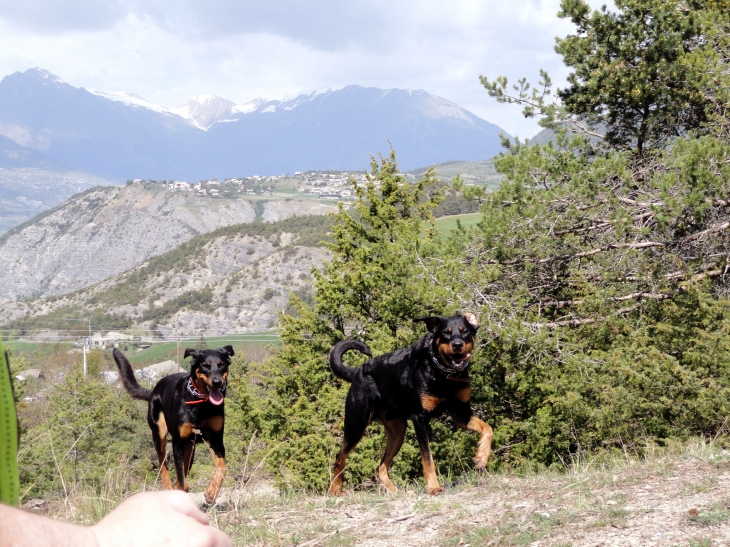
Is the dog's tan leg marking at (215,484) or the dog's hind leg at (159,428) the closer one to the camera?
the dog's tan leg marking at (215,484)

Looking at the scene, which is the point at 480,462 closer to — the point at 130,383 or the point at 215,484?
the point at 215,484

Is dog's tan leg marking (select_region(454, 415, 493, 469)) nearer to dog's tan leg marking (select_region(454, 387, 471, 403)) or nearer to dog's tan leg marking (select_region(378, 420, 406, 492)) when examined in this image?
dog's tan leg marking (select_region(454, 387, 471, 403))

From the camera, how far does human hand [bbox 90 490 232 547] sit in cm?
75

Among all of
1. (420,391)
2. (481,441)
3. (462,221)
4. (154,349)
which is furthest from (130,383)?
(154,349)

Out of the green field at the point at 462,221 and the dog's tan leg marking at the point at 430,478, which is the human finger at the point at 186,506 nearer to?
the dog's tan leg marking at the point at 430,478

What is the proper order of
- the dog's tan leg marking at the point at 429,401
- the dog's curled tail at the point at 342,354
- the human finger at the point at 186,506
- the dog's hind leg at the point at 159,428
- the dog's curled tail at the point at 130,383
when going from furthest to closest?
the dog's curled tail at the point at 130,383
the dog's hind leg at the point at 159,428
the dog's curled tail at the point at 342,354
the dog's tan leg marking at the point at 429,401
the human finger at the point at 186,506

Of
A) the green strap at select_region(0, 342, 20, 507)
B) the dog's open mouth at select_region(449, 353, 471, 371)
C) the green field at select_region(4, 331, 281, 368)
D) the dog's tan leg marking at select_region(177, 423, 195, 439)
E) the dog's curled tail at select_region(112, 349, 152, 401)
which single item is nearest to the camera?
the green strap at select_region(0, 342, 20, 507)

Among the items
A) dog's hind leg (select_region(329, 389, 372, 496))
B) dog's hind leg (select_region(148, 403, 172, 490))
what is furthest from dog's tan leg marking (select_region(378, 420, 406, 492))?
dog's hind leg (select_region(148, 403, 172, 490))

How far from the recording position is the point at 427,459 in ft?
19.9

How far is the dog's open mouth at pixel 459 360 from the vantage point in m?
6.03

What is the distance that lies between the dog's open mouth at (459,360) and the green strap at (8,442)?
545 cm

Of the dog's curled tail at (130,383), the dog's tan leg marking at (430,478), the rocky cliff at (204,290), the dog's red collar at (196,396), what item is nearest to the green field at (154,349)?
the rocky cliff at (204,290)

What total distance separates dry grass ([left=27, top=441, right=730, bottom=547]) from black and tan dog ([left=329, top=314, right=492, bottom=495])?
0.59 m

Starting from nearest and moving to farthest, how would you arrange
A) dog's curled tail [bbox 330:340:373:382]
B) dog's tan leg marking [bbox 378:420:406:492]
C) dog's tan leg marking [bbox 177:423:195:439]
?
1. dog's tan leg marking [bbox 177:423:195:439]
2. dog's tan leg marking [bbox 378:420:406:492]
3. dog's curled tail [bbox 330:340:373:382]
